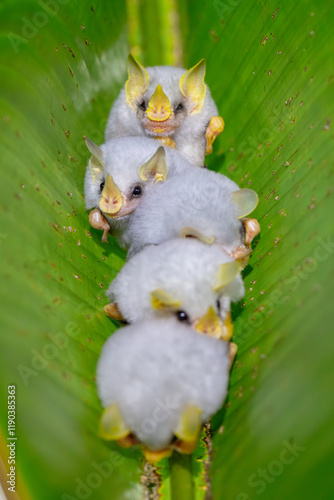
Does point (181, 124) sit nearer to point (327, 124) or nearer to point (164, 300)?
point (327, 124)

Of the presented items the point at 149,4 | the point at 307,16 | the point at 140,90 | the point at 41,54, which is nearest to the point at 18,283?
the point at 41,54

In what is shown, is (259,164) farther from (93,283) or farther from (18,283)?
(18,283)

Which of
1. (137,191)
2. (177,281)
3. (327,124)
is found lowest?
(137,191)

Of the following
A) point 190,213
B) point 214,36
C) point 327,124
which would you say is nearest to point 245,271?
point 190,213

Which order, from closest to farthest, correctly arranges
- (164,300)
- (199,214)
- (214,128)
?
(164,300), (199,214), (214,128)

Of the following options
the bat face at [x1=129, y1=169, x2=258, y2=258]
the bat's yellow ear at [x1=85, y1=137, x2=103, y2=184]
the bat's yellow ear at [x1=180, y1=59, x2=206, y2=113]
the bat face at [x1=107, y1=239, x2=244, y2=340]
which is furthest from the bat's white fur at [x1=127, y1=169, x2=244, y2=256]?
the bat's yellow ear at [x1=180, y1=59, x2=206, y2=113]
